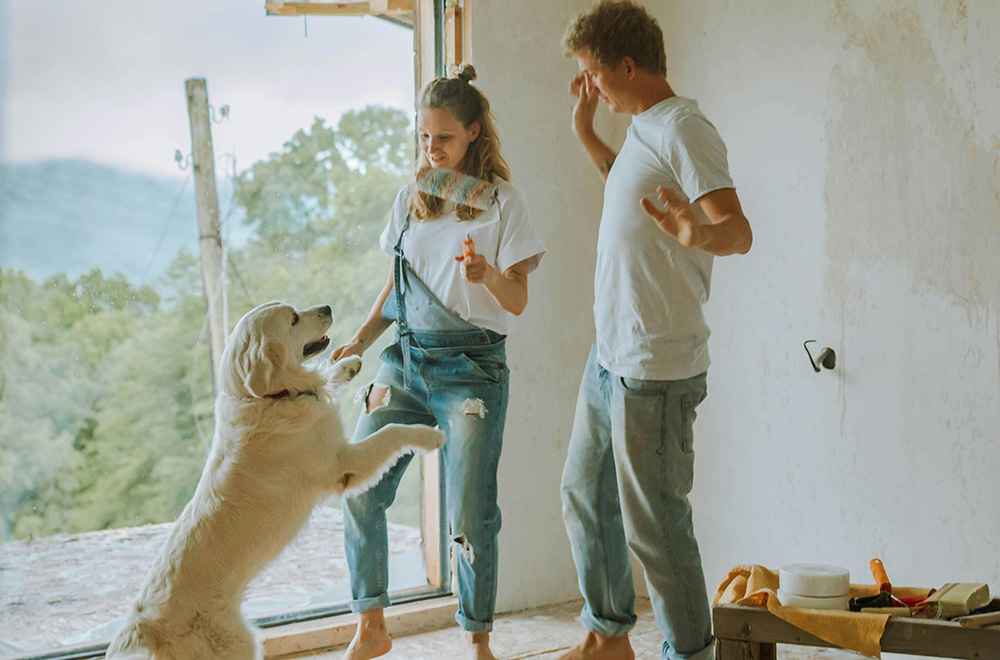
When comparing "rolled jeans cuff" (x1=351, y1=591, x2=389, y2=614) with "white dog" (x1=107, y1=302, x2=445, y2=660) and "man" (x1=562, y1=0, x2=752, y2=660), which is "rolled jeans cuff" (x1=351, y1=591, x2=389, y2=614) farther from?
"man" (x1=562, y1=0, x2=752, y2=660)

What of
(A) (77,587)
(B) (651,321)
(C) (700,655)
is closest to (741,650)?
(C) (700,655)

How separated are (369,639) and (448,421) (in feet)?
2.36

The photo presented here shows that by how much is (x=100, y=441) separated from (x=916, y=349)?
259 centimetres

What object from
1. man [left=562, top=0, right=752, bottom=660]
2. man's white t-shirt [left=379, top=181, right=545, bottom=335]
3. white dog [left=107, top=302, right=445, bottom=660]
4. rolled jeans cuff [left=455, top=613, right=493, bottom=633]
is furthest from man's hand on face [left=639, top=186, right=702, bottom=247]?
rolled jeans cuff [left=455, top=613, right=493, bottom=633]

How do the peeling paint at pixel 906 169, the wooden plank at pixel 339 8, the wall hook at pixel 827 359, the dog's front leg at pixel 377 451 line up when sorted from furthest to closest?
1. the wooden plank at pixel 339 8
2. the wall hook at pixel 827 359
3. the peeling paint at pixel 906 169
4. the dog's front leg at pixel 377 451

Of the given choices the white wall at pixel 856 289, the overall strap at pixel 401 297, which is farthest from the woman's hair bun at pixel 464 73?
the white wall at pixel 856 289

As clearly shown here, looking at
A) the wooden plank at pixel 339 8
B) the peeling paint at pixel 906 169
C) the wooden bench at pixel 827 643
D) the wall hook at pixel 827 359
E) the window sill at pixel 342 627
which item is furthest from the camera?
the wooden plank at pixel 339 8

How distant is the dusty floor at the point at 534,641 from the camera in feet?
9.63

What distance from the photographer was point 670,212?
6.31 feet

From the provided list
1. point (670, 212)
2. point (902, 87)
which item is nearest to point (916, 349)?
point (902, 87)

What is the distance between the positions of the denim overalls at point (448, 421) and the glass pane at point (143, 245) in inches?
29.8

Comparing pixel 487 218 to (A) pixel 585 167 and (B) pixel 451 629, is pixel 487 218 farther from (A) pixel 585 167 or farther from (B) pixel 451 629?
(B) pixel 451 629

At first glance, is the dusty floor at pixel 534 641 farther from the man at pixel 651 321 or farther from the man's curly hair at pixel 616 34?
the man's curly hair at pixel 616 34

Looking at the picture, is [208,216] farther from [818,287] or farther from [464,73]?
[818,287]
